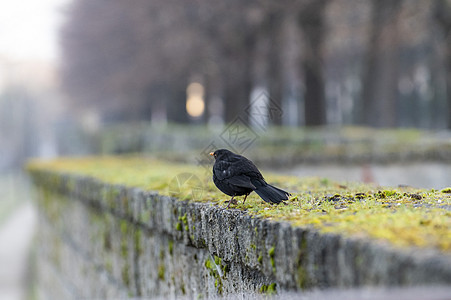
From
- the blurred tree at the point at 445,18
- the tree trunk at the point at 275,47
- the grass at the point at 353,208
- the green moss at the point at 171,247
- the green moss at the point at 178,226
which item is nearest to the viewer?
the grass at the point at 353,208

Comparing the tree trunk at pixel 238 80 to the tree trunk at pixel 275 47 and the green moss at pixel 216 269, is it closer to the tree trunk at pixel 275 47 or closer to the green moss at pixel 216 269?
the tree trunk at pixel 275 47

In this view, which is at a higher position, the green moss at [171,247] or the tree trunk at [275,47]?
the tree trunk at [275,47]

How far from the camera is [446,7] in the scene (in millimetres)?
15305

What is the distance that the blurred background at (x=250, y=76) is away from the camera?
928cm

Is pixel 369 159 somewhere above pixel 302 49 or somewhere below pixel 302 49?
below

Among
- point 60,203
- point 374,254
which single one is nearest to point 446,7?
point 60,203

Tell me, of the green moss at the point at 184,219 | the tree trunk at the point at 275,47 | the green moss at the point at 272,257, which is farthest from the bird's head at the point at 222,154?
the tree trunk at the point at 275,47

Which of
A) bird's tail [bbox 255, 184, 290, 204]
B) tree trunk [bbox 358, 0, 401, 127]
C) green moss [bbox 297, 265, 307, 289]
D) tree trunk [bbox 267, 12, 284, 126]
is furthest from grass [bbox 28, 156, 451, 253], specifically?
tree trunk [bbox 358, 0, 401, 127]

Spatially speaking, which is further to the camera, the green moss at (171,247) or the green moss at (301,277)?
the green moss at (171,247)

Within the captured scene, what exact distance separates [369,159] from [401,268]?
7881mm

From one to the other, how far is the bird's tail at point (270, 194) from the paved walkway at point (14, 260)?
10.4m

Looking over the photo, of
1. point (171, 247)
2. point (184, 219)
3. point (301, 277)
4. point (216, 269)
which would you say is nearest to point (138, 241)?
point (171, 247)

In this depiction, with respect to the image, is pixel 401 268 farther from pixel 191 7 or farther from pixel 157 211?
pixel 191 7

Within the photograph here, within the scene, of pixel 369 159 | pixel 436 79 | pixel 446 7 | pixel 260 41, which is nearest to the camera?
pixel 369 159
